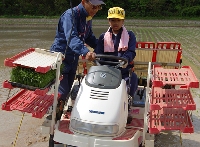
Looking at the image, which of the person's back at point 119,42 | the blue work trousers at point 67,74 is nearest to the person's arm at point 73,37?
the blue work trousers at point 67,74

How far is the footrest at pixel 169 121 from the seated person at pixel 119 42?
0.75 meters

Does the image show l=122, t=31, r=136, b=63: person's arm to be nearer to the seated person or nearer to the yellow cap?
the seated person

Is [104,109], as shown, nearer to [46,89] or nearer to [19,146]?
[46,89]

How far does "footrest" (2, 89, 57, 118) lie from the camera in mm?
Result: 3672

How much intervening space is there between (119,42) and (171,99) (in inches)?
51.6

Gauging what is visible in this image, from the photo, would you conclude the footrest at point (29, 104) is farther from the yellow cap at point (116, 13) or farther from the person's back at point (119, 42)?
the yellow cap at point (116, 13)

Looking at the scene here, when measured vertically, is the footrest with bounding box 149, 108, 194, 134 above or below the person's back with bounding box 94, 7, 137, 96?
below

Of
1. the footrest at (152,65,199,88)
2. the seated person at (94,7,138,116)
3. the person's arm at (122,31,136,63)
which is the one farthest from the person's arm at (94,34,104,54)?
the footrest at (152,65,199,88)

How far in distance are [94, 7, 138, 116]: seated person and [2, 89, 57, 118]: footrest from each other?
112 cm

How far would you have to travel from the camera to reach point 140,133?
3707mm

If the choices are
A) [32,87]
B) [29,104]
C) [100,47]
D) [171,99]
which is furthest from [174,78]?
[29,104]

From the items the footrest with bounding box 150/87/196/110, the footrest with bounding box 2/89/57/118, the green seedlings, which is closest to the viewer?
the footrest with bounding box 150/87/196/110

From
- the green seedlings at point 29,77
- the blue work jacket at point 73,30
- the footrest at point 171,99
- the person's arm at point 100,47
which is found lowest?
the footrest at point 171,99

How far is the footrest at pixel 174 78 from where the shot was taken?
331 cm
